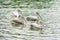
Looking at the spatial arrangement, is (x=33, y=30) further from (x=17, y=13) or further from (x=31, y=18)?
(x=17, y=13)

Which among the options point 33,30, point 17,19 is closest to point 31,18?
point 17,19

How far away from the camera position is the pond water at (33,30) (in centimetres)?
294

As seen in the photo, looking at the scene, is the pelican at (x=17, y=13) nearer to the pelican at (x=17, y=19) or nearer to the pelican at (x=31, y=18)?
the pelican at (x=17, y=19)

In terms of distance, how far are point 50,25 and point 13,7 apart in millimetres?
830

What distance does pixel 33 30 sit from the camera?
3.12m

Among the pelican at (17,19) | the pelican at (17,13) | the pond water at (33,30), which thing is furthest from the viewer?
the pelican at (17,13)

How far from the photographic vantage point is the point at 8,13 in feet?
11.9

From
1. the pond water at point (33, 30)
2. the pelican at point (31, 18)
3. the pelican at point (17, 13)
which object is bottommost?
the pond water at point (33, 30)

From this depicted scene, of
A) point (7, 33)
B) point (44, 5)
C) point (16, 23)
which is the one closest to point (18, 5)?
point (44, 5)

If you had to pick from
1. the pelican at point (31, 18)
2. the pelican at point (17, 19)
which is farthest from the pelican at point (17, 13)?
the pelican at point (31, 18)

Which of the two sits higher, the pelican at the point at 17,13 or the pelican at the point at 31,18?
the pelican at the point at 17,13

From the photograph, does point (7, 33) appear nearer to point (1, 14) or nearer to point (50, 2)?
point (1, 14)

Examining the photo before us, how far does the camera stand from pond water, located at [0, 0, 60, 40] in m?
2.94

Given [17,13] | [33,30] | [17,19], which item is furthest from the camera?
[17,13]
